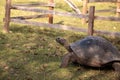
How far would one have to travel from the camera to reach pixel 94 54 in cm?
617

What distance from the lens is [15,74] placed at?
19.8 feet

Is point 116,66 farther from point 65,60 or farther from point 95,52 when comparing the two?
point 65,60

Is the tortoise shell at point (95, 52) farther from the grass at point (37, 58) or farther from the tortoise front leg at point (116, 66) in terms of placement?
the grass at point (37, 58)

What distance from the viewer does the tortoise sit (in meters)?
6.07

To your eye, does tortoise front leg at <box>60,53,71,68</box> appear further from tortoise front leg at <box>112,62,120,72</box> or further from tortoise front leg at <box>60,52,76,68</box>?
tortoise front leg at <box>112,62,120,72</box>

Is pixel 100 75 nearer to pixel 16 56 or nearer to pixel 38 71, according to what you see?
pixel 38 71

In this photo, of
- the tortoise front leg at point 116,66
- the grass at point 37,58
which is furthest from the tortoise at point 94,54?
the grass at point 37,58

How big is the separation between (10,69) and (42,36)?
3484 millimetres

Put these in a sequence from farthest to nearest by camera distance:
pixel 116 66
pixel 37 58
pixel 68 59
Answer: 1. pixel 37 58
2. pixel 68 59
3. pixel 116 66

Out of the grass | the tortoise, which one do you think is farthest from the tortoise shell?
the grass

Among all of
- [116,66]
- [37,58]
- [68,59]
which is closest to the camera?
[116,66]

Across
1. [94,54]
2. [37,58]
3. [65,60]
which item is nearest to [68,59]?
[65,60]

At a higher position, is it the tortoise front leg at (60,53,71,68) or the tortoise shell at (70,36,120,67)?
the tortoise shell at (70,36,120,67)

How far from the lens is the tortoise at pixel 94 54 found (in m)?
6.07
